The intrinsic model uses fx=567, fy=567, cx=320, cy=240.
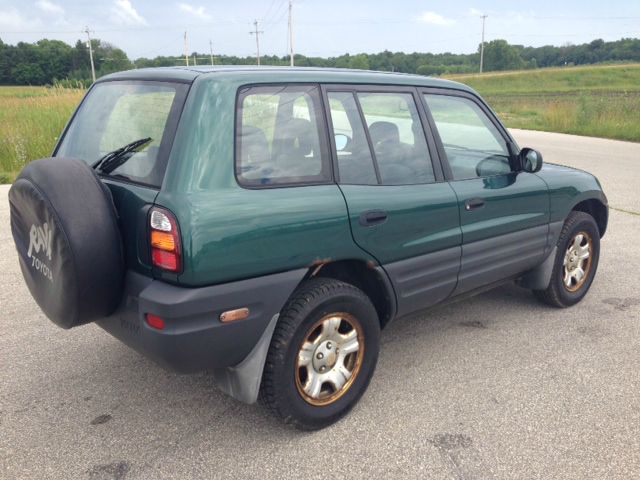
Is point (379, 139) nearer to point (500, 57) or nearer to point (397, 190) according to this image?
point (397, 190)

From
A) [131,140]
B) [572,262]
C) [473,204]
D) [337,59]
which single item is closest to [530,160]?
[473,204]

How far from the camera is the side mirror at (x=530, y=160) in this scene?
3.76m

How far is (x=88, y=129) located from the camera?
10.3 feet

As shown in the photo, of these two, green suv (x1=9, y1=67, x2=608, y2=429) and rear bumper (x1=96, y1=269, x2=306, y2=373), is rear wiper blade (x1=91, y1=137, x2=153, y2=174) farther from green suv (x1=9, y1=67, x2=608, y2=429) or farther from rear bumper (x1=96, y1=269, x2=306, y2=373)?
rear bumper (x1=96, y1=269, x2=306, y2=373)

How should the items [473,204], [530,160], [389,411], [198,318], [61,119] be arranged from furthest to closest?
[61,119] → [530,160] → [473,204] → [389,411] → [198,318]

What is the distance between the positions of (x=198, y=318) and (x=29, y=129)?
10.1 metres

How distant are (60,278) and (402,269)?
169cm

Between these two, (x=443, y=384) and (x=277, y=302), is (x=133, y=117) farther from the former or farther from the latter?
(x=443, y=384)

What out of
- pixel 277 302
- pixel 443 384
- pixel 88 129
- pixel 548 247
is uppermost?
pixel 88 129

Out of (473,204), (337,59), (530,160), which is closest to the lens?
(473,204)

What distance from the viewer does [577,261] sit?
175 inches

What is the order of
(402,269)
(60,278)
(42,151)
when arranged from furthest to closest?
(42,151) → (402,269) → (60,278)

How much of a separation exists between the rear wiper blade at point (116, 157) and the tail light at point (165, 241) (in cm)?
47

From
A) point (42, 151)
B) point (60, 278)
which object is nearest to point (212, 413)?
point (60, 278)
